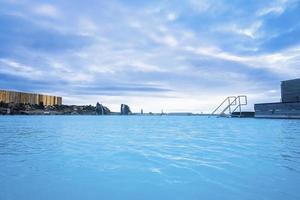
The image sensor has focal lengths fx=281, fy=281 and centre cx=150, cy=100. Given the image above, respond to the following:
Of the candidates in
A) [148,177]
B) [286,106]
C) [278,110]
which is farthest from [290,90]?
[148,177]

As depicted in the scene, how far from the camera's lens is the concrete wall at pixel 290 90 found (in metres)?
140

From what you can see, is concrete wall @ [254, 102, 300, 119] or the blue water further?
concrete wall @ [254, 102, 300, 119]

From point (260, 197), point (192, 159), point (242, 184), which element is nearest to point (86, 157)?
Answer: point (192, 159)

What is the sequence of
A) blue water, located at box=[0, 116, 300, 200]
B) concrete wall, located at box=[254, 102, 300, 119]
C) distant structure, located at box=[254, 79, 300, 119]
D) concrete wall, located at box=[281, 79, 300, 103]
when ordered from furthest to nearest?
concrete wall, located at box=[281, 79, 300, 103] < distant structure, located at box=[254, 79, 300, 119] < concrete wall, located at box=[254, 102, 300, 119] < blue water, located at box=[0, 116, 300, 200]

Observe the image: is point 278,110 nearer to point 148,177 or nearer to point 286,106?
point 286,106

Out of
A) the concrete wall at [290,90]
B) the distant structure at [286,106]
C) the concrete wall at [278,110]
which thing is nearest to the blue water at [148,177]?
the concrete wall at [278,110]

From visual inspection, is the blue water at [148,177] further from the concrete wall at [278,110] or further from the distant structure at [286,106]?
the distant structure at [286,106]

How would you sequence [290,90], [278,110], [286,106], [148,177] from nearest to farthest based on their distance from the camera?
[148,177], [286,106], [278,110], [290,90]

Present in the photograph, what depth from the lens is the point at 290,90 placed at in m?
144

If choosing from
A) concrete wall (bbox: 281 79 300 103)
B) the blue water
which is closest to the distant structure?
concrete wall (bbox: 281 79 300 103)

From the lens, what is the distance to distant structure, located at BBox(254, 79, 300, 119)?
12481 cm

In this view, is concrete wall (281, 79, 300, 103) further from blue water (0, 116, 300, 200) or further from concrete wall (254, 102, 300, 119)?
blue water (0, 116, 300, 200)

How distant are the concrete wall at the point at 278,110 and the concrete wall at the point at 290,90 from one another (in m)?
13.3

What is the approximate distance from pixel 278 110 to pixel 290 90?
17950 millimetres
